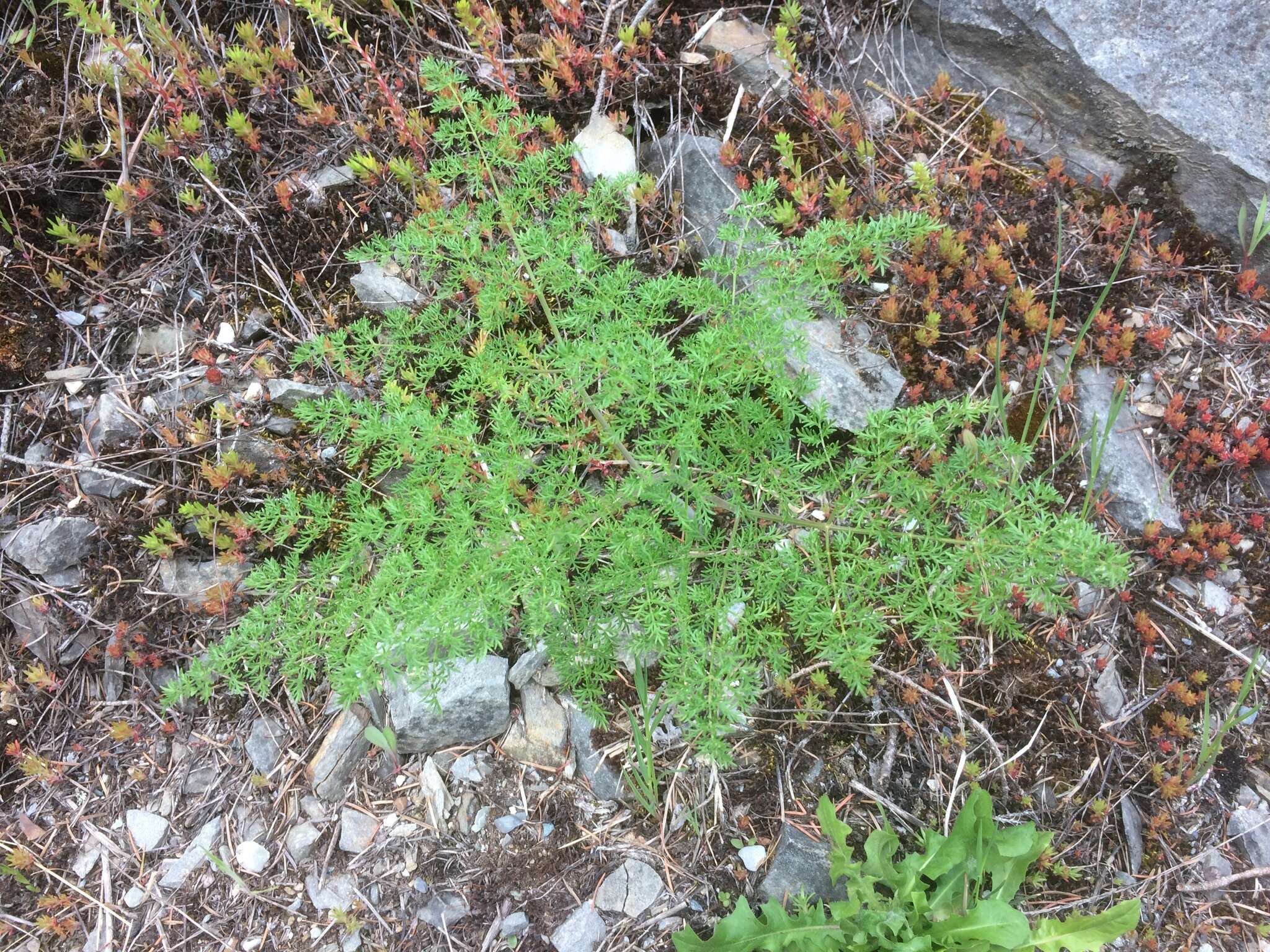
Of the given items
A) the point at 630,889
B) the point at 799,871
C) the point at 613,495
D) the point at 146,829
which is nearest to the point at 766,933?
the point at 799,871

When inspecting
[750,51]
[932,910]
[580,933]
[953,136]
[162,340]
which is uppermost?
[750,51]

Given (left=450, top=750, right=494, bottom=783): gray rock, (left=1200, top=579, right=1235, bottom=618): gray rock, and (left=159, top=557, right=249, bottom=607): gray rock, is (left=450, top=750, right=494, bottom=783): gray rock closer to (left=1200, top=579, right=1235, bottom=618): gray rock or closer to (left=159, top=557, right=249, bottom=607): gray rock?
(left=159, top=557, right=249, bottom=607): gray rock

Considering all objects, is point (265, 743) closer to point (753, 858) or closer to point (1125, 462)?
point (753, 858)

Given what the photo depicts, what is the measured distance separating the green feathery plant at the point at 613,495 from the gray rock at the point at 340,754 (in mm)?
309

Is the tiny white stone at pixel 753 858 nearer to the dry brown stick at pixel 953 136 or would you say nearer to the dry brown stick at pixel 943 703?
the dry brown stick at pixel 943 703

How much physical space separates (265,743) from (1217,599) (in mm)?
3878

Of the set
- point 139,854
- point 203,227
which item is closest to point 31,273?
point 203,227

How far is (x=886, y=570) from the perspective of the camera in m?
2.65

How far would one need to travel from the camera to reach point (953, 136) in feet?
11.8

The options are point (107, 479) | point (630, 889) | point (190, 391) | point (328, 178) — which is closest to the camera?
point (630, 889)

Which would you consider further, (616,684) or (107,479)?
(107,479)

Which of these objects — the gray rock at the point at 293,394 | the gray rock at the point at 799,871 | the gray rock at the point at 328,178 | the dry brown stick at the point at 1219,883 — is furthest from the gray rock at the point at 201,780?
the dry brown stick at the point at 1219,883

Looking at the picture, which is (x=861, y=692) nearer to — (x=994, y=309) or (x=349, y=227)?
(x=994, y=309)

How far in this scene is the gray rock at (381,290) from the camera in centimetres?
350
